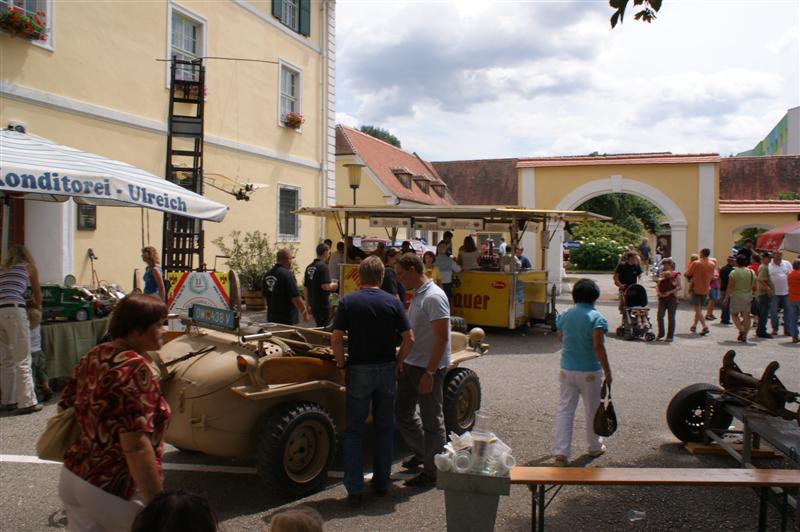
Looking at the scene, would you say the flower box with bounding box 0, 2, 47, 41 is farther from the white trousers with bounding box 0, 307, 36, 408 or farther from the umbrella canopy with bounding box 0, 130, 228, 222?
the white trousers with bounding box 0, 307, 36, 408

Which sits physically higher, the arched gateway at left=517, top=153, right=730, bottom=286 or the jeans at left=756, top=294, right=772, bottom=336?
the arched gateway at left=517, top=153, right=730, bottom=286

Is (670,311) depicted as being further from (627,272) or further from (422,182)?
(422,182)

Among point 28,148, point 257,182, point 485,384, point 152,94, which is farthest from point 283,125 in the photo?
point 485,384

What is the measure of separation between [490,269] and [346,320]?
9302 mm

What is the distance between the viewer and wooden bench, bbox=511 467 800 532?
12.4 feet

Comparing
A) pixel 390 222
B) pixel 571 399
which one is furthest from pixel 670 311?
pixel 571 399

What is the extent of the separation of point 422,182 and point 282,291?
3281 centimetres

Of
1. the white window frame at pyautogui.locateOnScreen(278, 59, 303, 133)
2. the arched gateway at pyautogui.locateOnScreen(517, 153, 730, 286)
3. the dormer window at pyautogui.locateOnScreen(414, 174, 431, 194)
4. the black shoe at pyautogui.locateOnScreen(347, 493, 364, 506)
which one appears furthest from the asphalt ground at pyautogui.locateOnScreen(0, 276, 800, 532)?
the dormer window at pyautogui.locateOnScreen(414, 174, 431, 194)

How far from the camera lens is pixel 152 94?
13305mm

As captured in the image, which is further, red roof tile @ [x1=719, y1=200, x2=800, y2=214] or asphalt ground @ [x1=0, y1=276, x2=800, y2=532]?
red roof tile @ [x1=719, y1=200, x2=800, y2=214]

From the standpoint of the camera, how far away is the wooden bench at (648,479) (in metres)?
3.79

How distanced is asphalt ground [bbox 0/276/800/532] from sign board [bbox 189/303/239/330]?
1.15 metres

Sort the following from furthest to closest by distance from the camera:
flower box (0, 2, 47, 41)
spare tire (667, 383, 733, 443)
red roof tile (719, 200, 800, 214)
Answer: red roof tile (719, 200, 800, 214), flower box (0, 2, 47, 41), spare tire (667, 383, 733, 443)

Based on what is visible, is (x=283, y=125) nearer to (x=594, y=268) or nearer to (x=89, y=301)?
(x=89, y=301)
